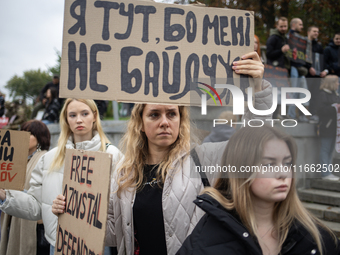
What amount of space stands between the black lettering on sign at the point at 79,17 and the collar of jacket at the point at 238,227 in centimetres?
118

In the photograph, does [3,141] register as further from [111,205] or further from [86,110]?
[111,205]

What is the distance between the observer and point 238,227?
4.27 ft

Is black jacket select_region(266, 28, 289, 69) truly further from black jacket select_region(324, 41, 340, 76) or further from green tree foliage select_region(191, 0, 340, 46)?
green tree foliage select_region(191, 0, 340, 46)

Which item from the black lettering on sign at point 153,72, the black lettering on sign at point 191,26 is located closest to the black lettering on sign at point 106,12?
the black lettering on sign at point 153,72

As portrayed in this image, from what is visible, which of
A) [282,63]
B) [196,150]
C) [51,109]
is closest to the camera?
[196,150]

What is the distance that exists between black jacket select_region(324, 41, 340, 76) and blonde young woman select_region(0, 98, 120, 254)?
16.5 ft

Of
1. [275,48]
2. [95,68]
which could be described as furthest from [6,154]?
[275,48]

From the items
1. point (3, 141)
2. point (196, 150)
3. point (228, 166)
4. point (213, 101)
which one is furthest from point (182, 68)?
point (3, 141)

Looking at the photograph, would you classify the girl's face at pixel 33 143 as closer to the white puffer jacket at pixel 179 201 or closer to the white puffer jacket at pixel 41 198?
the white puffer jacket at pixel 41 198

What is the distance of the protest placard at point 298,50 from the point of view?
5.60 meters

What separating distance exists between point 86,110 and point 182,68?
1.25m

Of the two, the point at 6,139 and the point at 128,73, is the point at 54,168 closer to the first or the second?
the point at 6,139

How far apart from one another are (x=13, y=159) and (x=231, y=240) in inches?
67.1

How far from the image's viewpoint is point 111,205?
6.32 feet
